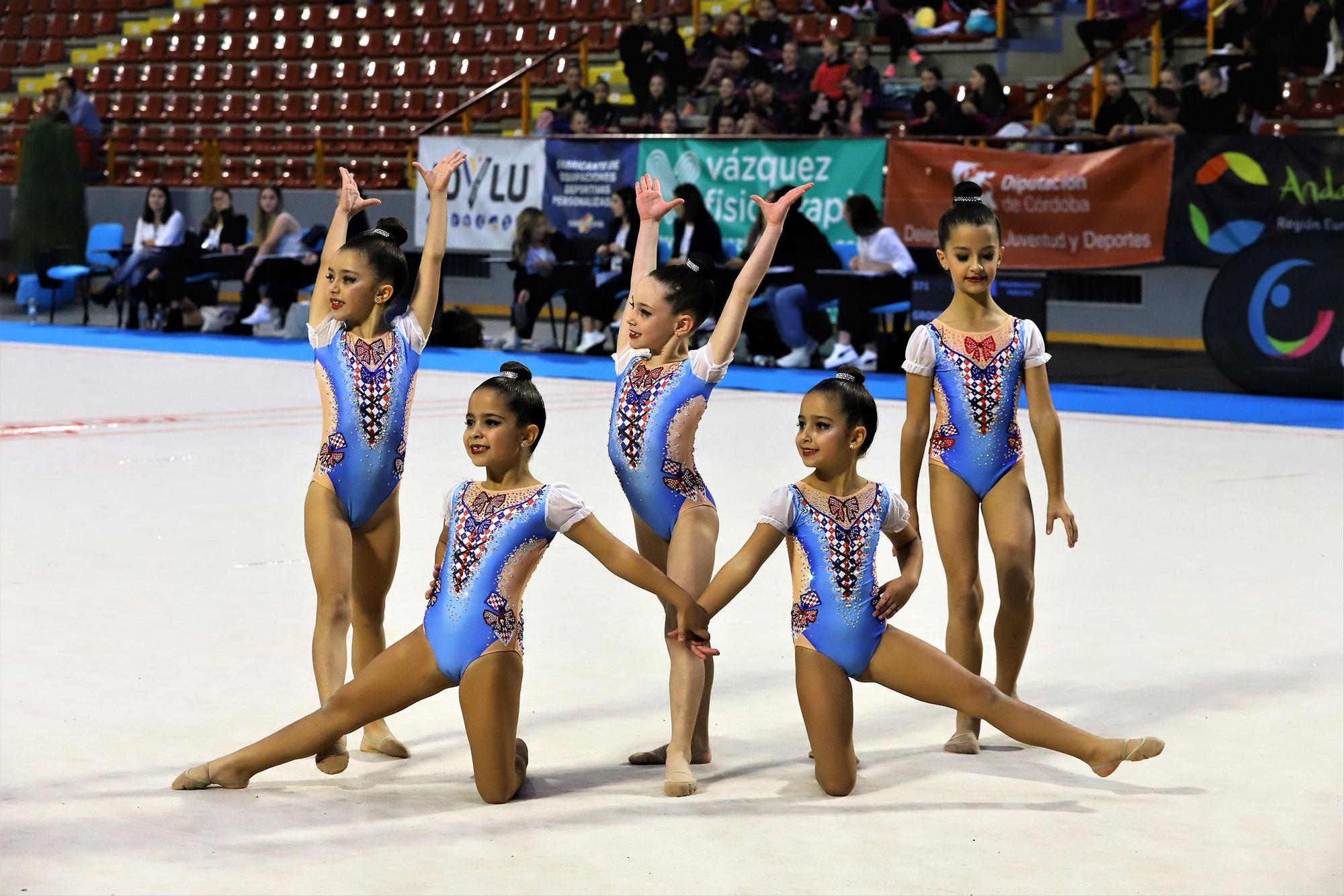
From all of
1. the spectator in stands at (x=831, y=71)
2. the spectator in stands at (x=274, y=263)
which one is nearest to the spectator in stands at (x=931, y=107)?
the spectator in stands at (x=831, y=71)

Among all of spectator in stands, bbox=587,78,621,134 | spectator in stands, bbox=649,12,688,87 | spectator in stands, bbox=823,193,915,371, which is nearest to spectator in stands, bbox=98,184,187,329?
spectator in stands, bbox=587,78,621,134

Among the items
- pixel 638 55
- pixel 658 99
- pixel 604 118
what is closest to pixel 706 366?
pixel 604 118

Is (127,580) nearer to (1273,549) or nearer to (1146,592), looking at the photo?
(1146,592)

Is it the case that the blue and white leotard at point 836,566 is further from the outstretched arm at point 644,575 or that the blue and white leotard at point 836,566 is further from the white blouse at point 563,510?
the white blouse at point 563,510

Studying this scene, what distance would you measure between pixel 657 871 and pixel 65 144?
19546 millimetres

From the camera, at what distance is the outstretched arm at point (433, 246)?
479cm

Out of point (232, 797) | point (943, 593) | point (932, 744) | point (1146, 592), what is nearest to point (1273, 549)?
point (1146, 592)

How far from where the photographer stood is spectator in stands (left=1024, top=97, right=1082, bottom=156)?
49.0 feet

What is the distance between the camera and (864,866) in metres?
3.72

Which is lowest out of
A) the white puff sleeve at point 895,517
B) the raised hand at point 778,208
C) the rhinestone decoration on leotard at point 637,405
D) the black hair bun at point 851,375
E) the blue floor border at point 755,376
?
the blue floor border at point 755,376

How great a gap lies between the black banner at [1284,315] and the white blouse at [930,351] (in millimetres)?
8565

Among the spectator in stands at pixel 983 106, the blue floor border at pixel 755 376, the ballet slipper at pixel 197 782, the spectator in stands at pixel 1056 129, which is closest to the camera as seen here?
the ballet slipper at pixel 197 782

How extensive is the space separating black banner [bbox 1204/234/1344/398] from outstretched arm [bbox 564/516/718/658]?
31.8ft

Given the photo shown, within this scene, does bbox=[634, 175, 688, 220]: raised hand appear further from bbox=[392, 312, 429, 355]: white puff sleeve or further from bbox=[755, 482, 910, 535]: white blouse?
bbox=[755, 482, 910, 535]: white blouse
